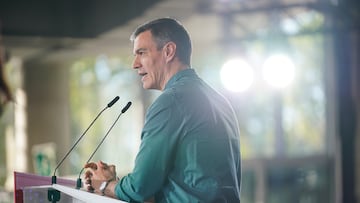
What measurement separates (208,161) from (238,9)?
713cm

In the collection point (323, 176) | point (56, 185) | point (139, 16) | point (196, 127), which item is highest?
point (139, 16)

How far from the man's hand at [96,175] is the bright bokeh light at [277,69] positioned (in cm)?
802

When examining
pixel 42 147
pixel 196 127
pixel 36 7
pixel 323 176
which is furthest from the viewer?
pixel 323 176

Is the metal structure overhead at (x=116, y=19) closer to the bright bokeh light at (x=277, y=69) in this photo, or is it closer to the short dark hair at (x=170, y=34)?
the bright bokeh light at (x=277, y=69)

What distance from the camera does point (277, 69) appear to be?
9781mm

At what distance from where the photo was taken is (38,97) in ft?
26.9

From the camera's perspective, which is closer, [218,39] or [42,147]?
[42,147]

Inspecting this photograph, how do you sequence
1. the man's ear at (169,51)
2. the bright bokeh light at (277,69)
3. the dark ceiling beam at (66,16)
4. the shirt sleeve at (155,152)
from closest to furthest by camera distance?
1. the shirt sleeve at (155,152)
2. the man's ear at (169,51)
3. the dark ceiling beam at (66,16)
4. the bright bokeh light at (277,69)

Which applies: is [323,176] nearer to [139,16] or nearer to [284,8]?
[284,8]

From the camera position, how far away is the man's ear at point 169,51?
1.57 metres

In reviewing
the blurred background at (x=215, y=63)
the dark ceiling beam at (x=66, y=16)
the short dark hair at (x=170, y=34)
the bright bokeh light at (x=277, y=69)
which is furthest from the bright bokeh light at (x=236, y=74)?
the short dark hair at (x=170, y=34)

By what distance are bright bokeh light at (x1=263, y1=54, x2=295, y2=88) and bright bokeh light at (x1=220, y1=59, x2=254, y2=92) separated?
0.33 metres

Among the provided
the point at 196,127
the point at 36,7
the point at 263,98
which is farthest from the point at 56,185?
the point at 263,98

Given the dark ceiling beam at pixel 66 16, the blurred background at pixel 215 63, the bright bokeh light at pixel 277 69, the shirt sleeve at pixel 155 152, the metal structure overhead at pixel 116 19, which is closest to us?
the shirt sleeve at pixel 155 152
